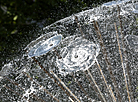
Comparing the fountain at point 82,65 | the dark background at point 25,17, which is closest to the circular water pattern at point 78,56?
the fountain at point 82,65

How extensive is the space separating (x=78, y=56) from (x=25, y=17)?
1526 millimetres

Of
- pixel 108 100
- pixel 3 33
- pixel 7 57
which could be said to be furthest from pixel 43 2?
pixel 108 100

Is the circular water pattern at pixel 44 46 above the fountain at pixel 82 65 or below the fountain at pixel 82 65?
above

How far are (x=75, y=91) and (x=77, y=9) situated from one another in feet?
4.18

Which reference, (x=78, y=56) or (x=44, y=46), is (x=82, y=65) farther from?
(x=44, y=46)

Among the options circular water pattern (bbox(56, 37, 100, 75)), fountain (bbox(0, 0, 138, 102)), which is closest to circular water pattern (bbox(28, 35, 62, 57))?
fountain (bbox(0, 0, 138, 102))

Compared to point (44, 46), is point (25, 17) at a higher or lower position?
lower

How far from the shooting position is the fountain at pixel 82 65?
3.42 feet

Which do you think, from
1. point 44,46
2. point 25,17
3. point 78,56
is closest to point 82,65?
point 78,56

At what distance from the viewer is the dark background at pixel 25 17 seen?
2217 mm

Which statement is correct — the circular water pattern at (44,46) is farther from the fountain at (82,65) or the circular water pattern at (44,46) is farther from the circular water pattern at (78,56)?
the circular water pattern at (78,56)

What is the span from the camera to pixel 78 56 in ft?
3.34

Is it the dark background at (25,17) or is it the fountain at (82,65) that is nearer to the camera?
the fountain at (82,65)

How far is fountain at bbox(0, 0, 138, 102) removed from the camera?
41.1 inches
